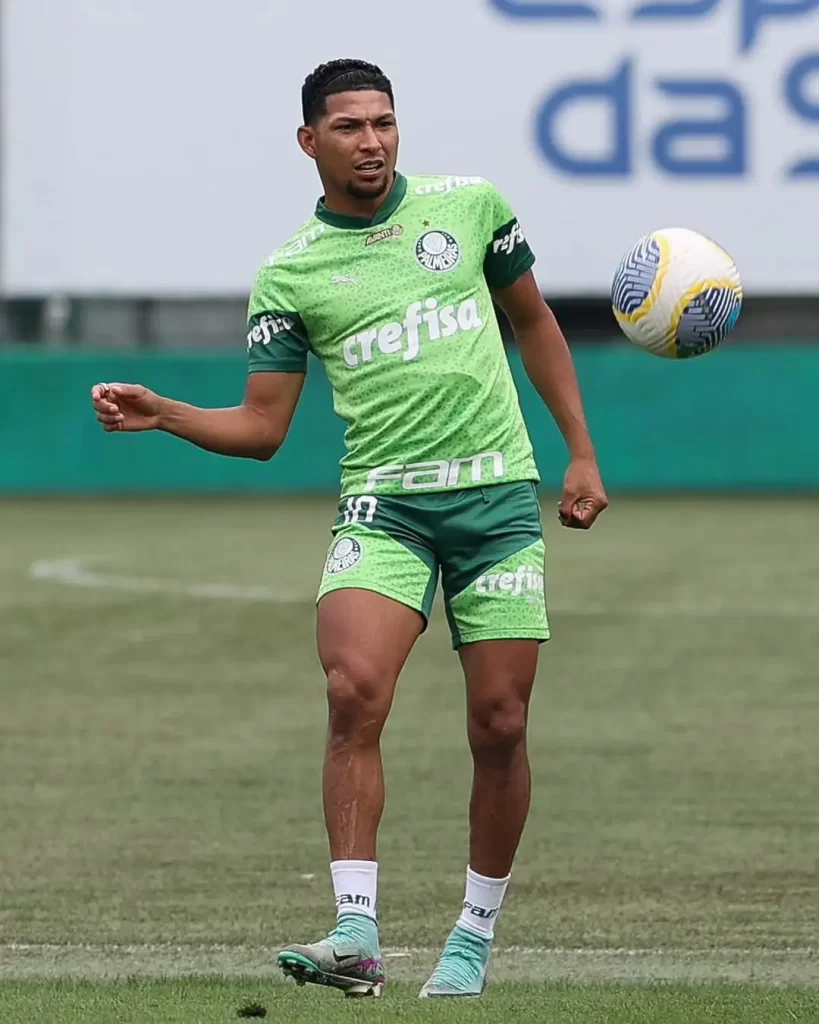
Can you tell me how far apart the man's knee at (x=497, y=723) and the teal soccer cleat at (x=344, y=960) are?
0.60 metres

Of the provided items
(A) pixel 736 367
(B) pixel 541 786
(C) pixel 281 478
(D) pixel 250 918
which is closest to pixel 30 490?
(C) pixel 281 478

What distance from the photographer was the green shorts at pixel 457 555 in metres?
6.02

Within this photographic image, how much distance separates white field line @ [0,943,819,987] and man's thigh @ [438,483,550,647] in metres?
0.94

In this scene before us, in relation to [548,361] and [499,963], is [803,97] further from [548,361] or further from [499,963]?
[499,963]

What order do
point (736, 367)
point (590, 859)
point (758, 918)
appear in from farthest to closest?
point (736, 367)
point (590, 859)
point (758, 918)

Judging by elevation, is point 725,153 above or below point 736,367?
above

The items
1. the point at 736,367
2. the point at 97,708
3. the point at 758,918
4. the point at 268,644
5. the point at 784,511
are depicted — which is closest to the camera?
the point at 758,918

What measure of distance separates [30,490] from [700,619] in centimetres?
1326

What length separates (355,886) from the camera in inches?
227

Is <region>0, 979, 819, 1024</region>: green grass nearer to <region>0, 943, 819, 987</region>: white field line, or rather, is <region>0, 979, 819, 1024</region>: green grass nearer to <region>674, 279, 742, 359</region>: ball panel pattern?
<region>0, 943, 819, 987</region>: white field line

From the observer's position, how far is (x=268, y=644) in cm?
1391

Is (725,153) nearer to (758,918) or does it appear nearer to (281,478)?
(281,478)

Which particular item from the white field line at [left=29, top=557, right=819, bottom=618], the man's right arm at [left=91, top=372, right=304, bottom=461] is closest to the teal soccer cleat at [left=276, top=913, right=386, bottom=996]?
the man's right arm at [left=91, top=372, right=304, bottom=461]

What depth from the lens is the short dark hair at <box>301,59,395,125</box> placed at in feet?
19.9
